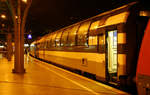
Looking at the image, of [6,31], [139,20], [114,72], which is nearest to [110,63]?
[114,72]

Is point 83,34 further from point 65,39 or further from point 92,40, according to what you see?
point 65,39

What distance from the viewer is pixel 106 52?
28.7ft

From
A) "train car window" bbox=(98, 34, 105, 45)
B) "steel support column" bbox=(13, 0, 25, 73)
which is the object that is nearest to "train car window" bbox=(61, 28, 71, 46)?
"steel support column" bbox=(13, 0, 25, 73)

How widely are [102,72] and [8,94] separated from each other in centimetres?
369

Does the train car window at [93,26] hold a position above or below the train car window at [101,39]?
above

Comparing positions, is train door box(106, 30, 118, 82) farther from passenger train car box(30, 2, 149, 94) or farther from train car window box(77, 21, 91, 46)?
train car window box(77, 21, 91, 46)

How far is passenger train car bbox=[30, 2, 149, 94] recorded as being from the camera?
7.26 m

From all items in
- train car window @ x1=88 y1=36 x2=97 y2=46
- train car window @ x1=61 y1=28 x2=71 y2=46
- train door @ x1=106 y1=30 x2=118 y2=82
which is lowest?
train door @ x1=106 y1=30 x2=118 y2=82

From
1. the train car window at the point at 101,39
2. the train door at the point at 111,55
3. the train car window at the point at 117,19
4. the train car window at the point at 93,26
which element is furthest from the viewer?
the train car window at the point at 93,26

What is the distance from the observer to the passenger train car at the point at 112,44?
23.8 ft

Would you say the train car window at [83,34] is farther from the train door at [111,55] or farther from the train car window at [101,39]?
the train door at [111,55]

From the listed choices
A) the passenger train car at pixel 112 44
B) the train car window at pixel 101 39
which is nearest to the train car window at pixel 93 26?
the passenger train car at pixel 112 44

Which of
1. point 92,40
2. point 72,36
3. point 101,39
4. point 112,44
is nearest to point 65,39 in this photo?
point 72,36

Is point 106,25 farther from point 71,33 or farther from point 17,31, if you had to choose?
point 17,31
